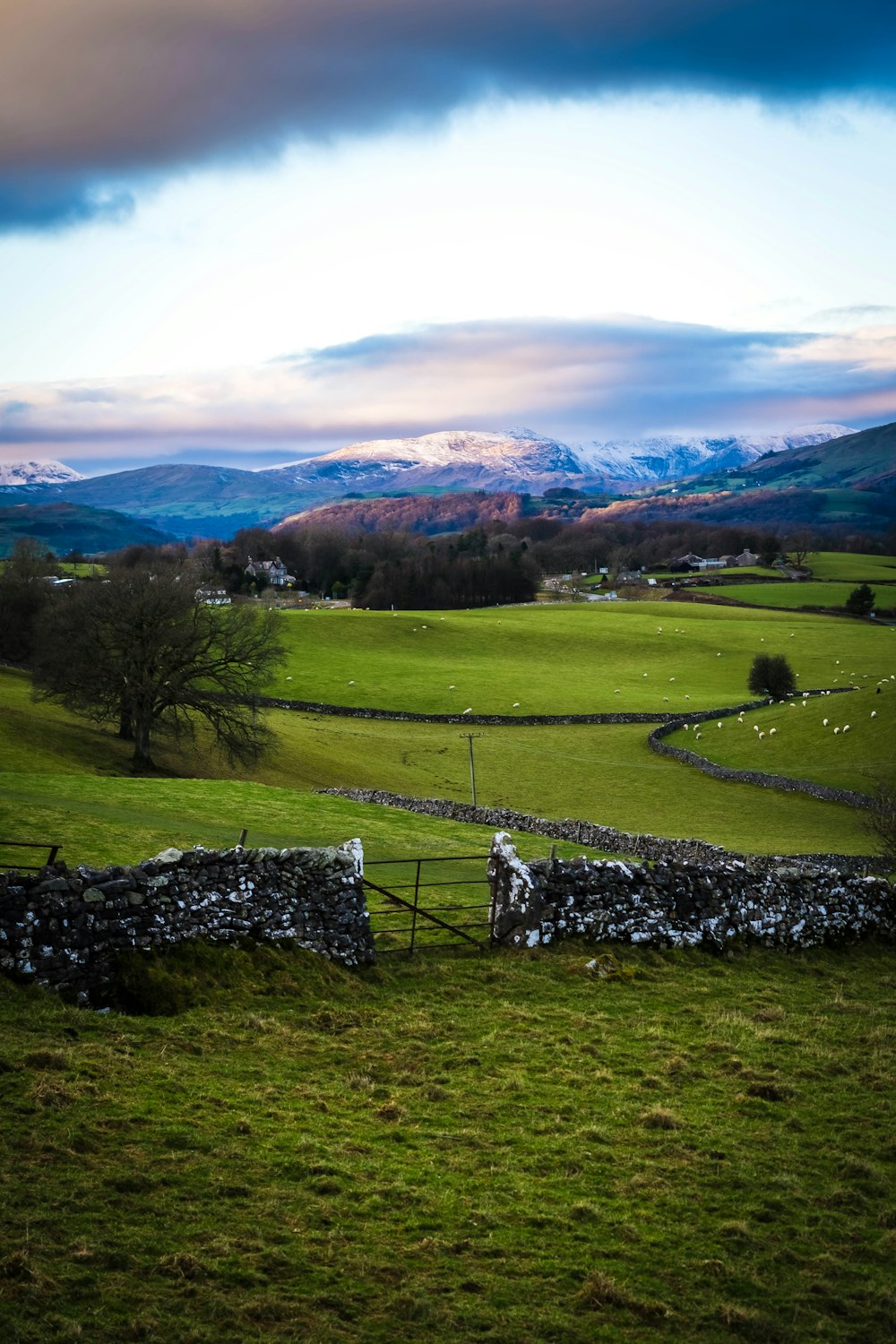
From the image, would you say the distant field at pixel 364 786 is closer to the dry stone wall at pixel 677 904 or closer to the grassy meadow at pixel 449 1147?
the grassy meadow at pixel 449 1147

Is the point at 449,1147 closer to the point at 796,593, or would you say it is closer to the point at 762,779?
the point at 762,779

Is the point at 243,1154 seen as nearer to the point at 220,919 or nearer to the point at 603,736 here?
the point at 220,919

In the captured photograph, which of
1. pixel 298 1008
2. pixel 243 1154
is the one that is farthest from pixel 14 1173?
pixel 298 1008

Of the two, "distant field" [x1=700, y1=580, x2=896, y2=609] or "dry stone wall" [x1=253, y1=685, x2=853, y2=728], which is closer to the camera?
"dry stone wall" [x1=253, y1=685, x2=853, y2=728]

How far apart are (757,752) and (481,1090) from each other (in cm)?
5527

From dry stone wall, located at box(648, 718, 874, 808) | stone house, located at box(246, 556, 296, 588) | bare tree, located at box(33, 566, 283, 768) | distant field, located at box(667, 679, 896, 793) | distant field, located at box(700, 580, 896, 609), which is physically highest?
stone house, located at box(246, 556, 296, 588)

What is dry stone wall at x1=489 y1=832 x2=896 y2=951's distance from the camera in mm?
18516

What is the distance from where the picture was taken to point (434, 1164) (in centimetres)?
1060

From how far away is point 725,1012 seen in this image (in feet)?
52.3

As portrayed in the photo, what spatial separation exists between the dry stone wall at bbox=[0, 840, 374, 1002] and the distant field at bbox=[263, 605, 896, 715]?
6162 centimetres

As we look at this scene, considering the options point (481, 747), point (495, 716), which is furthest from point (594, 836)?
point (495, 716)

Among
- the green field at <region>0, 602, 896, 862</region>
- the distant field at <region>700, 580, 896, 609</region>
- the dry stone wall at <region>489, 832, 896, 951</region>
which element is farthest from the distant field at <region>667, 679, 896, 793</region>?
the distant field at <region>700, 580, 896, 609</region>

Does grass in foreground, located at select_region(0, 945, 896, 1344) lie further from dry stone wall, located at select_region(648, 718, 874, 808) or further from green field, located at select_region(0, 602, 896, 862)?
dry stone wall, located at select_region(648, 718, 874, 808)

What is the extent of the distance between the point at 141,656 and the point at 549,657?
59775mm
